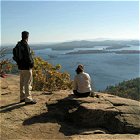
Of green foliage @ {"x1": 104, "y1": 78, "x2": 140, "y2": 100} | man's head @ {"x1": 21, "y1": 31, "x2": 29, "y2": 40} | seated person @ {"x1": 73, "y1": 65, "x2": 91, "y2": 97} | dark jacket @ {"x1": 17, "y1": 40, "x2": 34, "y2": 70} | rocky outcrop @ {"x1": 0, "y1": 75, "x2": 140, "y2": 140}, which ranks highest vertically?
man's head @ {"x1": 21, "y1": 31, "x2": 29, "y2": 40}

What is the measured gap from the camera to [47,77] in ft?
69.3

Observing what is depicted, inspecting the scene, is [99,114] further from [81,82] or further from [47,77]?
[47,77]

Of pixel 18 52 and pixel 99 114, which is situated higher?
pixel 18 52

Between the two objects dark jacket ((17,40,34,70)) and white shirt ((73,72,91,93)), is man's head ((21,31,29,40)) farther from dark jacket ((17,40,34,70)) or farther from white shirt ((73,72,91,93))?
white shirt ((73,72,91,93))

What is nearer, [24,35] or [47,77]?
[24,35]

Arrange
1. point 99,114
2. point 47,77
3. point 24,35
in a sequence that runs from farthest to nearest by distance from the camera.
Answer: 1. point 47,77
2. point 24,35
3. point 99,114

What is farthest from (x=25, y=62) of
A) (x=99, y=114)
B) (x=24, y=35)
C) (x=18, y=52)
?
(x=99, y=114)

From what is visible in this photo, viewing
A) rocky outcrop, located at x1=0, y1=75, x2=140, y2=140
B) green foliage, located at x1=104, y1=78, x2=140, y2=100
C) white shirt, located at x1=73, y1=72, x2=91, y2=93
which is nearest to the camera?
rocky outcrop, located at x1=0, y1=75, x2=140, y2=140

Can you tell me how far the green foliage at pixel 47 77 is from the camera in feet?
65.0

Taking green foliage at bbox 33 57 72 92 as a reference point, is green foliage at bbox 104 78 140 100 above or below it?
below

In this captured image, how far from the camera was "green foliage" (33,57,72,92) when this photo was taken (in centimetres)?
1980

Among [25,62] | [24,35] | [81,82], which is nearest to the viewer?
[24,35]

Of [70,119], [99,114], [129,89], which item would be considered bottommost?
[129,89]

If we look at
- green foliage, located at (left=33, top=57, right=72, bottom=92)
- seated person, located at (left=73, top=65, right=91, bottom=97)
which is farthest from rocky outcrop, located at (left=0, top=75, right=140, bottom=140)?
green foliage, located at (left=33, top=57, right=72, bottom=92)
